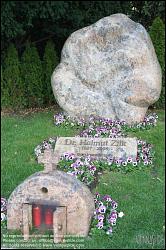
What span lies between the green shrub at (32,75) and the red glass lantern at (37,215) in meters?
7.83

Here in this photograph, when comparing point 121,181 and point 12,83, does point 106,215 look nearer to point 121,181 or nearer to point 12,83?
point 121,181

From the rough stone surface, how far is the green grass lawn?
9.5 inches

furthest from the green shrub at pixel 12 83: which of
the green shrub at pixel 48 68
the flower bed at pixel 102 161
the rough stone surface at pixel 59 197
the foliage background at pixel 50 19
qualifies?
the rough stone surface at pixel 59 197

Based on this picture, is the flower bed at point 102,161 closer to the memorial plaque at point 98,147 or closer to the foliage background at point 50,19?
the memorial plaque at point 98,147

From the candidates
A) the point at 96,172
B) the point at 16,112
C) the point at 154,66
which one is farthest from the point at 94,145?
the point at 16,112

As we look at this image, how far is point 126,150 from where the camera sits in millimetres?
8898

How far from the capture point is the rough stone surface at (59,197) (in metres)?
5.92

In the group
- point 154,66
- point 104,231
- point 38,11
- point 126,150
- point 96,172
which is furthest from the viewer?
point 38,11

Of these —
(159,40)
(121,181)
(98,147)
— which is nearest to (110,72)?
(159,40)

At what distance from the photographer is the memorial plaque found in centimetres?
885

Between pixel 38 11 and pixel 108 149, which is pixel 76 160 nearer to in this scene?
pixel 108 149

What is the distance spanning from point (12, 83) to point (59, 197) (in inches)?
308

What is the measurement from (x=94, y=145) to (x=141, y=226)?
3.03m

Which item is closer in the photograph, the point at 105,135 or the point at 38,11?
the point at 105,135
